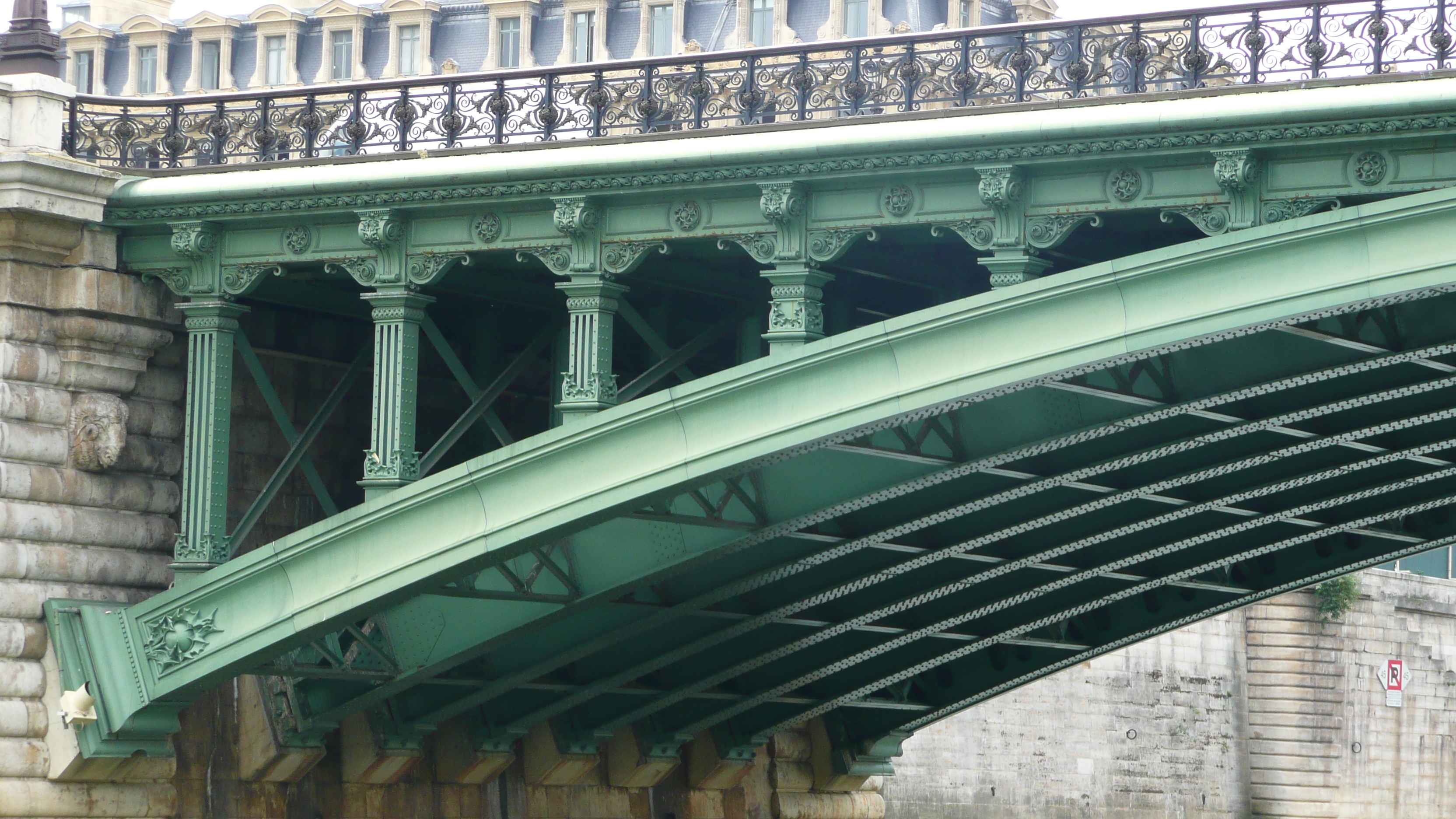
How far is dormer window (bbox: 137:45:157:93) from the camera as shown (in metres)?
74.2

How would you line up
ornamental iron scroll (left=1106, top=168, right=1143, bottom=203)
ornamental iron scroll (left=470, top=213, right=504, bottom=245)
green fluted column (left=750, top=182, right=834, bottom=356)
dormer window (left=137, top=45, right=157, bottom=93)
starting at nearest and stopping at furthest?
ornamental iron scroll (left=1106, top=168, right=1143, bottom=203) → green fluted column (left=750, top=182, right=834, bottom=356) → ornamental iron scroll (left=470, top=213, right=504, bottom=245) → dormer window (left=137, top=45, right=157, bottom=93)

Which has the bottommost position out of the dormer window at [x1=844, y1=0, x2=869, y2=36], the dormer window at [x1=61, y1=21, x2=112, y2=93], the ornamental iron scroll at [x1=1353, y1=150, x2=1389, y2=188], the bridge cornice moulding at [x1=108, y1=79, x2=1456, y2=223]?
the ornamental iron scroll at [x1=1353, y1=150, x2=1389, y2=188]

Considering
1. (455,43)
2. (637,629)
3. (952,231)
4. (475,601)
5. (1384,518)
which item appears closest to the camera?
(952,231)

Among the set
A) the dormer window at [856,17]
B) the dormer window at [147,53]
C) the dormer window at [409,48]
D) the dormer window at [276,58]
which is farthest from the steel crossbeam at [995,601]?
the dormer window at [147,53]

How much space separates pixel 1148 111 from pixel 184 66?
61.9 metres

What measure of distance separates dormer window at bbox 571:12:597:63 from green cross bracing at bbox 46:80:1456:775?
145 ft

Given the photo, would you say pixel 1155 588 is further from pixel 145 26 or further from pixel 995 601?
pixel 145 26

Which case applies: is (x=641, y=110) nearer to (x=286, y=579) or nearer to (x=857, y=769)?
(x=286, y=579)

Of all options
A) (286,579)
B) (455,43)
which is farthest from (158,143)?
(455,43)

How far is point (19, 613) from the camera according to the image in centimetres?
1917

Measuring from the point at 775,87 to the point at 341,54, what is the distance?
183 ft

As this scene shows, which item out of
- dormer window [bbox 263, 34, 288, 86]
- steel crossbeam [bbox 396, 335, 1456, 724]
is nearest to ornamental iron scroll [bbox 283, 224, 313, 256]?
steel crossbeam [bbox 396, 335, 1456, 724]

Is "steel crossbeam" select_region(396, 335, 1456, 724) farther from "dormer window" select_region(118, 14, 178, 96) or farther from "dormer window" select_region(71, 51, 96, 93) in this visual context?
"dormer window" select_region(71, 51, 96, 93)

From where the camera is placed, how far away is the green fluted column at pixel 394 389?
18500mm
